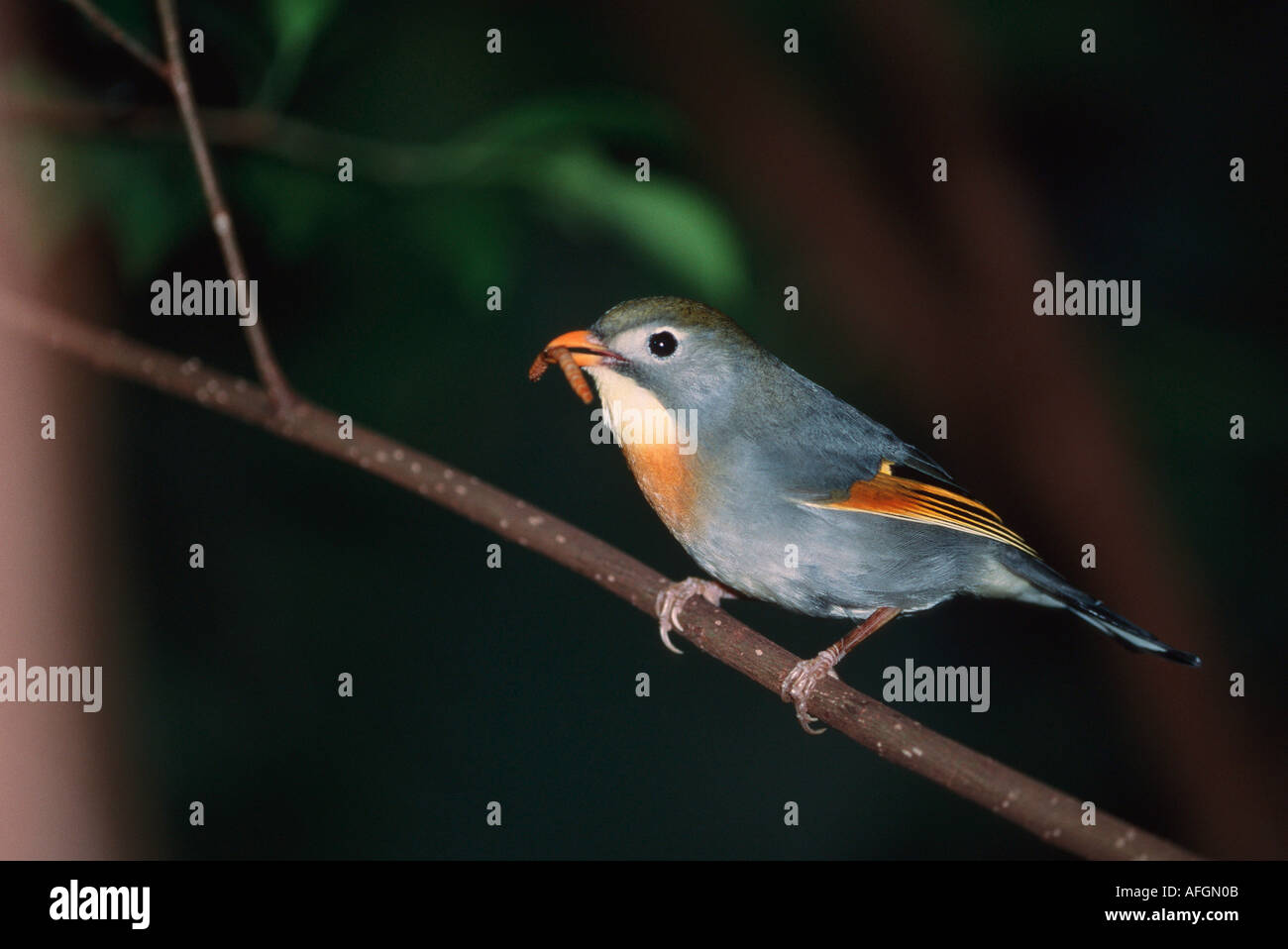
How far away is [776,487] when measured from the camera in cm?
217

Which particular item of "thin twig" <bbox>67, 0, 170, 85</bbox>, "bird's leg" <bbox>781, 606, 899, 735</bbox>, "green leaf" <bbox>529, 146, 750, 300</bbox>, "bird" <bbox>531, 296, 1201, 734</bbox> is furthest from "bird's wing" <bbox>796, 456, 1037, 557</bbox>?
"thin twig" <bbox>67, 0, 170, 85</bbox>

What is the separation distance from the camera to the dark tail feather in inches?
72.6

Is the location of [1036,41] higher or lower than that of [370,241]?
higher

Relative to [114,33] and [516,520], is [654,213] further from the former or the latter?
[114,33]

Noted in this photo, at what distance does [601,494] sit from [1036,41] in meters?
2.25

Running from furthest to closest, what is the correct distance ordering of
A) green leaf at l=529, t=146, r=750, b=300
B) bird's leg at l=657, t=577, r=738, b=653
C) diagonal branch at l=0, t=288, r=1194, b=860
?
1. bird's leg at l=657, t=577, r=738, b=653
2. green leaf at l=529, t=146, r=750, b=300
3. diagonal branch at l=0, t=288, r=1194, b=860

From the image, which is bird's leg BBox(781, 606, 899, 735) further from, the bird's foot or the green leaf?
the green leaf

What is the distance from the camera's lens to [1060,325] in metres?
3.24

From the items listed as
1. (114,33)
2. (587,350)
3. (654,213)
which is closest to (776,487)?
(587,350)

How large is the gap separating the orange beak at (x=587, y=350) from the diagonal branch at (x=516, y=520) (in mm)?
312

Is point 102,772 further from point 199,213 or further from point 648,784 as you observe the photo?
point 648,784

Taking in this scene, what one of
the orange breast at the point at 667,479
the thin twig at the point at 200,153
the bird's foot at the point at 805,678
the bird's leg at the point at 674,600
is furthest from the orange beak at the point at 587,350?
the bird's foot at the point at 805,678

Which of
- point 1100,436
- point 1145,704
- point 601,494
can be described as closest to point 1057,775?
point 1145,704

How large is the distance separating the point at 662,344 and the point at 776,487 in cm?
36
